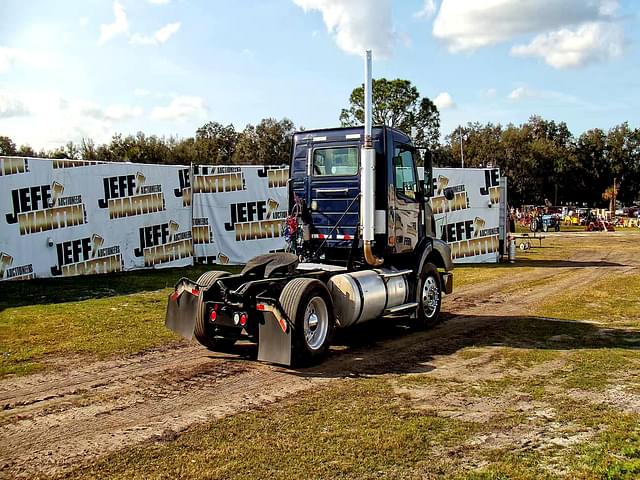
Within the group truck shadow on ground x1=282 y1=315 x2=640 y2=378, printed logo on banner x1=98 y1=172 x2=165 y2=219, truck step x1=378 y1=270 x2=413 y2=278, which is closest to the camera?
truck shadow on ground x1=282 y1=315 x2=640 y2=378

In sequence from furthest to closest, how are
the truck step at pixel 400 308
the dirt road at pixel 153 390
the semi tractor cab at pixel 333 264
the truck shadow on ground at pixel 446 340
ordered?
the truck step at pixel 400 308, the truck shadow on ground at pixel 446 340, the semi tractor cab at pixel 333 264, the dirt road at pixel 153 390

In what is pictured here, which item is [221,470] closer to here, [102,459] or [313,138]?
[102,459]

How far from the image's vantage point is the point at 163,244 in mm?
19938

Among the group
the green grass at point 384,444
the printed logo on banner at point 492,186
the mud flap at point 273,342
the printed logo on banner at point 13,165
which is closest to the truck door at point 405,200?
the mud flap at point 273,342

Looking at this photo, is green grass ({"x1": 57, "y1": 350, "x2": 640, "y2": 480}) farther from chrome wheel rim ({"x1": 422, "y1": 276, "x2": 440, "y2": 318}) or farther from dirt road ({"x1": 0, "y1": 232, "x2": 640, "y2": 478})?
chrome wheel rim ({"x1": 422, "y1": 276, "x2": 440, "y2": 318})

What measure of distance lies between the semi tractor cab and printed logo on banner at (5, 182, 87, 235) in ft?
30.2

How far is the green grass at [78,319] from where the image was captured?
8734mm

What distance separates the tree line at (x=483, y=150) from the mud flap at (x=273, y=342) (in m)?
42.2

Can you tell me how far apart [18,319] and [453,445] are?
8.40 meters

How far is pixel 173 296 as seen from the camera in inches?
346

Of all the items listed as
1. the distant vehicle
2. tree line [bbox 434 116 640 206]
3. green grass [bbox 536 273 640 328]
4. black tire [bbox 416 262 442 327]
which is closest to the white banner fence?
green grass [bbox 536 273 640 328]

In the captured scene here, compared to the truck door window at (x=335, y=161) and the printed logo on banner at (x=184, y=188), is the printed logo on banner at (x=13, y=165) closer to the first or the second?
the printed logo on banner at (x=184, y=188)

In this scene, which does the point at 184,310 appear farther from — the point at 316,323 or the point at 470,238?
the point at 470,238

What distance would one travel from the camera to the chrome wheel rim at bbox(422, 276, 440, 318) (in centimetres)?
1074
